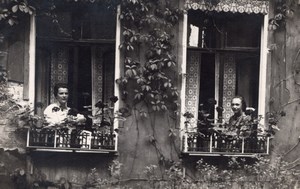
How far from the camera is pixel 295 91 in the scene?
8.65 metres

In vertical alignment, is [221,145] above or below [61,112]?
below

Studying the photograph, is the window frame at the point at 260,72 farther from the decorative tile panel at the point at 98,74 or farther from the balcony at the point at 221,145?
the decorative tile panel at the point at 98,74

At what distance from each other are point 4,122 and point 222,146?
10.8ft

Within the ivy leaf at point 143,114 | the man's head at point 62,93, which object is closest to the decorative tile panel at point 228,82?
the ivy leaf at point 143,114

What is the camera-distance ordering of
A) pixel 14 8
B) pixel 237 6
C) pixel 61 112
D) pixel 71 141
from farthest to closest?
pixel 237 6, pixel 61 112, pixel 71 141, pixel 14 8

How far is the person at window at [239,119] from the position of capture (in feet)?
27.7

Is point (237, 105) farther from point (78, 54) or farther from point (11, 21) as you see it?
point (11, 21)

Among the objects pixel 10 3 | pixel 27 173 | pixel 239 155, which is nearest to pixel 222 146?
pixel 239 155

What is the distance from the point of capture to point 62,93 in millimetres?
8312

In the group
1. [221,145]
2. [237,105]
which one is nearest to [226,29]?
[237,105]

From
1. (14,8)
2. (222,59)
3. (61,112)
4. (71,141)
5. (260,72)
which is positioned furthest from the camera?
(222,59)

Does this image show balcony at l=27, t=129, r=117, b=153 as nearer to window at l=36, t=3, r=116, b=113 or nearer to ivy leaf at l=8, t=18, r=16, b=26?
window at l=36, t=3, r=116, b=113

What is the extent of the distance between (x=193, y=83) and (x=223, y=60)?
0.60 meters

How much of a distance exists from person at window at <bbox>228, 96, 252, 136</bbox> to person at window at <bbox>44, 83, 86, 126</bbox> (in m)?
2.28
